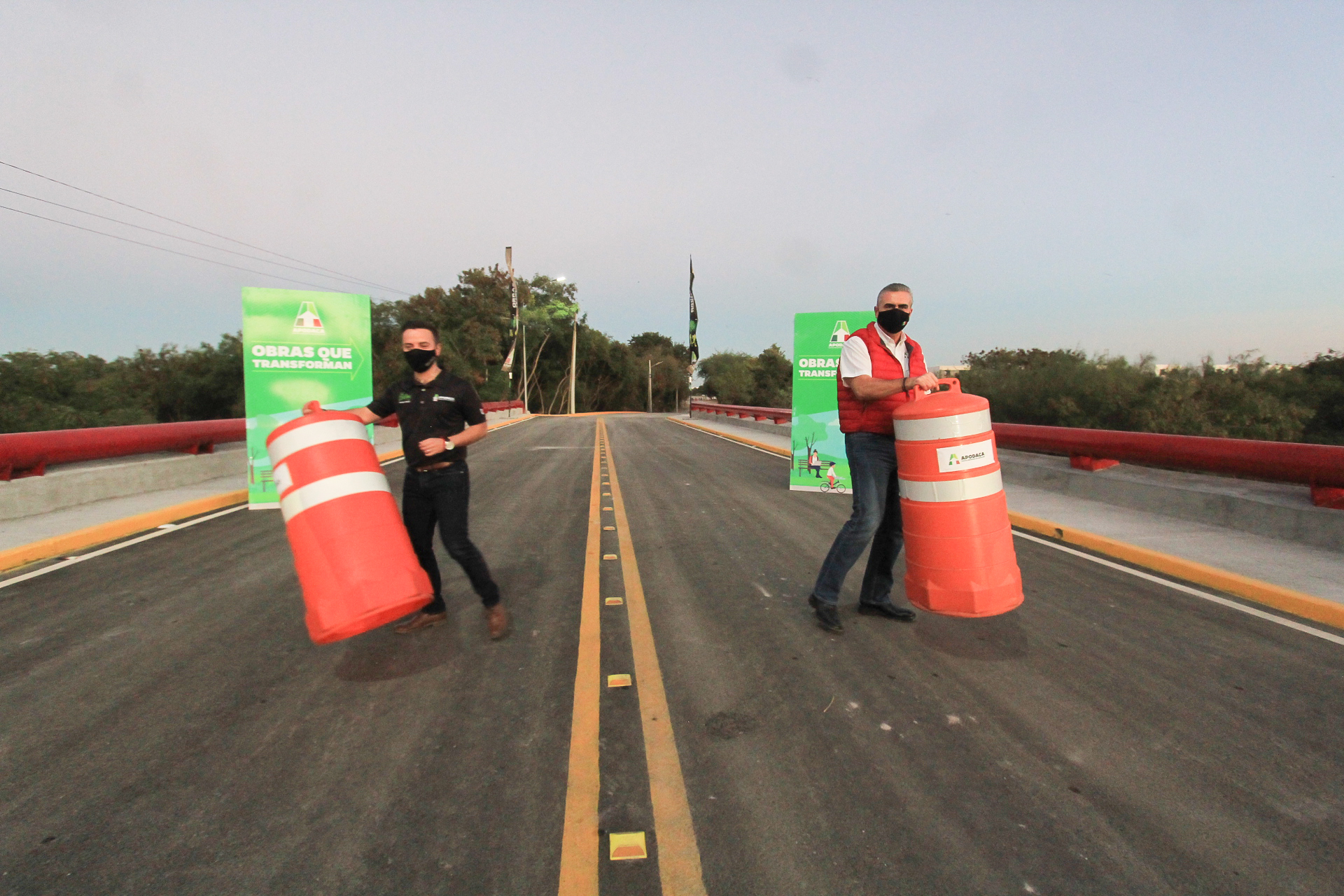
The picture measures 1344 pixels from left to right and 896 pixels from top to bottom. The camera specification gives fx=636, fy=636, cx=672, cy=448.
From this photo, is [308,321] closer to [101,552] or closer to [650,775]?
[101,552]

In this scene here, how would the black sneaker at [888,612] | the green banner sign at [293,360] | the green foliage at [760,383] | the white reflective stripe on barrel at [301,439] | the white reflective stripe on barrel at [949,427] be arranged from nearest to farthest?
the white reflective stripe on barrel at [301,439] < the white reflective stripe on barrel at [949,427] < the black sneaker at [888,612] < the green banner sign at [293,360] < the green foliage at [760,383]

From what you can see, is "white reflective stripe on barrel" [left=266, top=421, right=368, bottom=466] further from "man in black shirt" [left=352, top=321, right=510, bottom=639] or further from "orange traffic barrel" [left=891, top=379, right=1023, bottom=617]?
"orange traffic barrel" [left=891, top=379, right=1023, bottom=617]

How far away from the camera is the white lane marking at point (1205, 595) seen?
156 inches

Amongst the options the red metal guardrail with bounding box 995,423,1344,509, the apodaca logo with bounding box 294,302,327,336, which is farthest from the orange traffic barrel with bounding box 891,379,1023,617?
the apodaca logo with bounding box 294,302,327,336

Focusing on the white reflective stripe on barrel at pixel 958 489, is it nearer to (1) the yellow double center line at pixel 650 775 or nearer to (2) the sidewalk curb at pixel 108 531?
(1) the yellow double center line at pixel 650 775

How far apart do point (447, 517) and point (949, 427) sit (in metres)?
2.92

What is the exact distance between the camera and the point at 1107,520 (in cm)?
673

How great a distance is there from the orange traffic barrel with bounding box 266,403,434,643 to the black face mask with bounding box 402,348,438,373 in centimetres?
54

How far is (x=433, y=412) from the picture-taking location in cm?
375

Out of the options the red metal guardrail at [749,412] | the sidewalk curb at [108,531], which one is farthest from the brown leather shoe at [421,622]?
the red metal guardrail at [749,412]

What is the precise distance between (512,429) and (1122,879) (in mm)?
25516

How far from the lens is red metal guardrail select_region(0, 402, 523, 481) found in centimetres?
660

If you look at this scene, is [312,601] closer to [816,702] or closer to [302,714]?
[302,714]

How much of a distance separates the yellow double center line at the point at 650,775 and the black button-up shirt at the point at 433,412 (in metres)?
1.45
